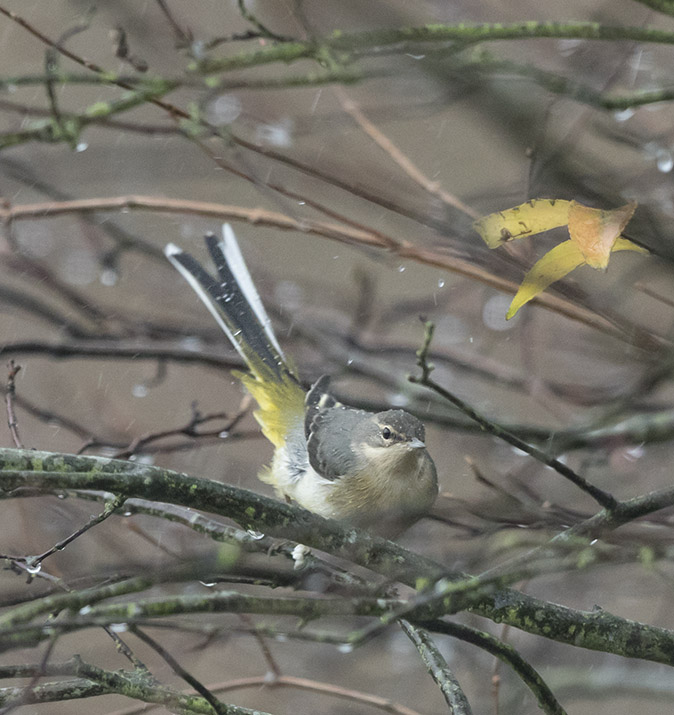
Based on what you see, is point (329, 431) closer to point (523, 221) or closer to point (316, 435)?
point (316, 435)

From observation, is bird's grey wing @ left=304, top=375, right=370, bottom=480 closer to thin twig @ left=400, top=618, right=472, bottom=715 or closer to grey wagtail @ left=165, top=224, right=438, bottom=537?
grey wagtail @ left=165, top=224, right=438, bottom=537

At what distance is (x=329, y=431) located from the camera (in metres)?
3.21

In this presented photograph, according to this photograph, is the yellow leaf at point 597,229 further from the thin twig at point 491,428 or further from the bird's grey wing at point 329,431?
the bird's grey wing at point 329,431

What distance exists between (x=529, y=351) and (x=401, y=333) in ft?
5.94

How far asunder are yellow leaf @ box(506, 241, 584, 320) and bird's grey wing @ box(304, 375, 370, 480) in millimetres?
1589

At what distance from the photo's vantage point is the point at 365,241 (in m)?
2.34

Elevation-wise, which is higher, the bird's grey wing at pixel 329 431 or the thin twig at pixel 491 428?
the bird's grey wing at pixel 329 431

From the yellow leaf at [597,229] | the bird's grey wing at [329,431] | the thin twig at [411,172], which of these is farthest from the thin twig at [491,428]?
the bird's grey wing at [329,431]

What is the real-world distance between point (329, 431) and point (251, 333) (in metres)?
0.55

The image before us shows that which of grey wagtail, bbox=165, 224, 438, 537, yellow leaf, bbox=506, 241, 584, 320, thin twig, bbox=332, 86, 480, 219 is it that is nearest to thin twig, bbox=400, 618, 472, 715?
grey wagtail, bbox=165, 224, 438, 537

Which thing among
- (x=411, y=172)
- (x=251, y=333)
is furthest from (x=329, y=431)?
(x=411, y=172)

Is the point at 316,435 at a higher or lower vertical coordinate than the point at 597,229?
higher

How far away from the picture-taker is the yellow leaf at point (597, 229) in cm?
137

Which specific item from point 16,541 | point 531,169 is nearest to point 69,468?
point 531,169
